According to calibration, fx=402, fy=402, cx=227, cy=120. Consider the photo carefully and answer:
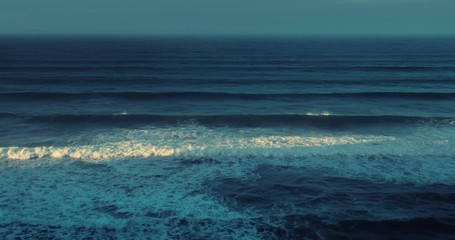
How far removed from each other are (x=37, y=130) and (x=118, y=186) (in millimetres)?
9420

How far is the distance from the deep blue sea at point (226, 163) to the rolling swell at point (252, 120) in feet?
0.37

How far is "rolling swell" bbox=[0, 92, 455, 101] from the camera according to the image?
29500mm

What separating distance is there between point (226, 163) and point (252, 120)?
24.9 ft

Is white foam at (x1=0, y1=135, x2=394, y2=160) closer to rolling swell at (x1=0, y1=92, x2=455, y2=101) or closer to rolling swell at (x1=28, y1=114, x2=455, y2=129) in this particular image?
rolling swell at (x1=28, y1=114, x2=455, y2=129)

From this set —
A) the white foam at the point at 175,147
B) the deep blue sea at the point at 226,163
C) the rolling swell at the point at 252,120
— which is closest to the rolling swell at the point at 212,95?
the deep blue sea at the point at 226,163

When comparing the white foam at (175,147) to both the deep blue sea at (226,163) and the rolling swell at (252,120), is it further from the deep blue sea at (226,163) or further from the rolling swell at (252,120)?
the rolling swell at (252,120)

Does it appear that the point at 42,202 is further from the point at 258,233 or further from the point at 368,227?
the point at 368,227

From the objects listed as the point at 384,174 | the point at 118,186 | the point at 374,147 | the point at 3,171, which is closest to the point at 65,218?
the point at 118,186

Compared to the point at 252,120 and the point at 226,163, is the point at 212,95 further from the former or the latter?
the point at 226,163

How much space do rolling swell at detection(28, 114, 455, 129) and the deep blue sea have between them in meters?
0.11

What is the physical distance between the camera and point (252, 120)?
2303 cm

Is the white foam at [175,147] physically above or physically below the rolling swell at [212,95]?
below

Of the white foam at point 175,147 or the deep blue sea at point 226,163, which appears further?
the white foam at point 175,147

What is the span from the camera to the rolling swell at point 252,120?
2234cm
